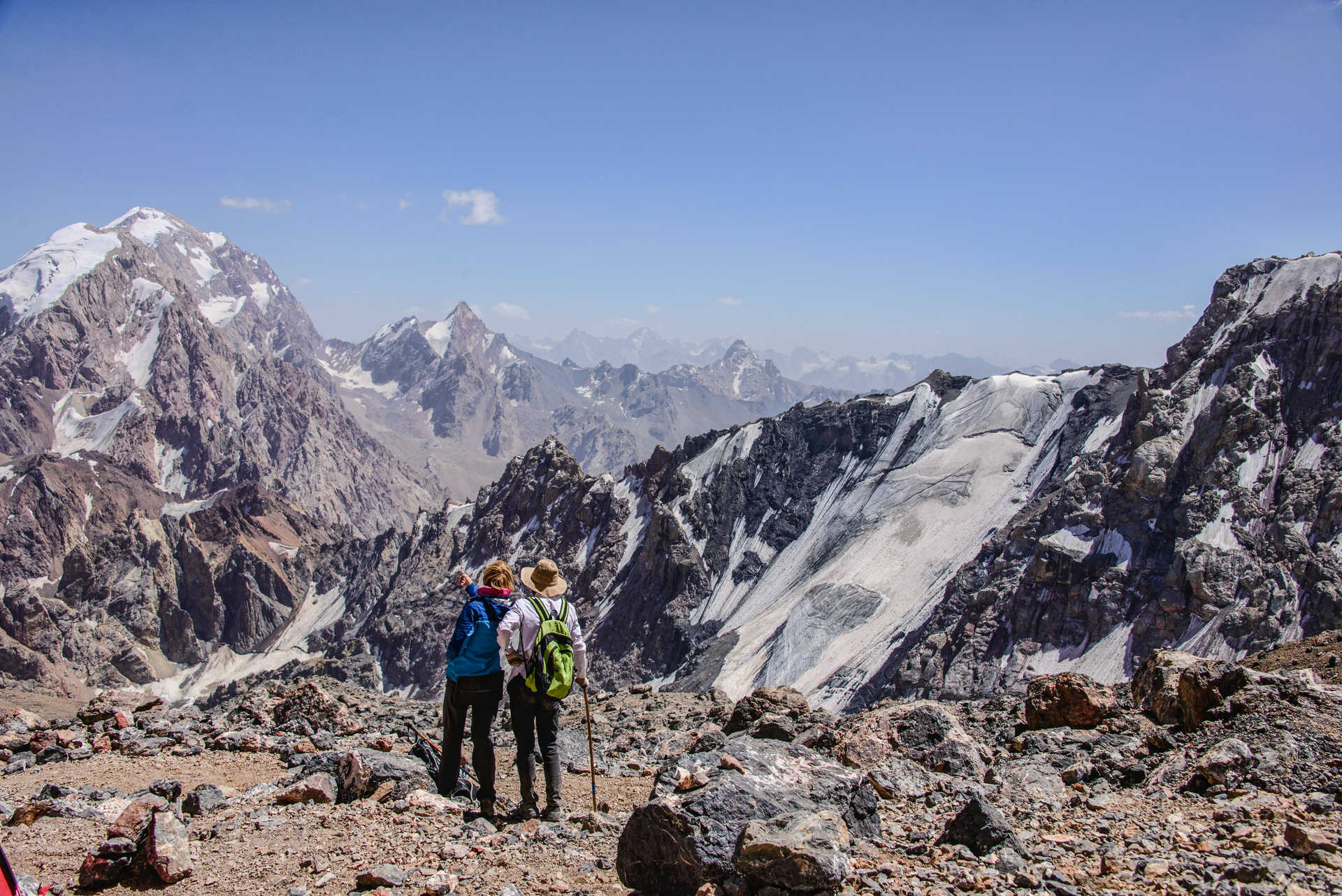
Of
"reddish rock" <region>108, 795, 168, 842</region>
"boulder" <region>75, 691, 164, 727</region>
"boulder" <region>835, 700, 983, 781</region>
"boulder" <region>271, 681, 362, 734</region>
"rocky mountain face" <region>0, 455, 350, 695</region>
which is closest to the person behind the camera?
"reddish rock" <region>108, 795, 168, 842</region>

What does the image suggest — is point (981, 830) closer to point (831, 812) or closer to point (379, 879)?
point (831, 812)

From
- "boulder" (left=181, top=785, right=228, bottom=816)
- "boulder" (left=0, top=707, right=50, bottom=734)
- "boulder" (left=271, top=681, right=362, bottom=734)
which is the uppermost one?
"boulder" (left=181, top=785, right=228, bottom=816)

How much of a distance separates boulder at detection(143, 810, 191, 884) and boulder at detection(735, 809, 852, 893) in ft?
18.1

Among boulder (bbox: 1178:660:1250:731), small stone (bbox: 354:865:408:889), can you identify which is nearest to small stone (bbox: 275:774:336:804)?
small stone (bbox: 354:865:408:889)

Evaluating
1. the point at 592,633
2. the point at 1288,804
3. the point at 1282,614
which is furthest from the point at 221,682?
the point at 1288,804

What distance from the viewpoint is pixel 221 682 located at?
133 meters

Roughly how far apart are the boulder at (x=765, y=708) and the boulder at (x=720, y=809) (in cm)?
671

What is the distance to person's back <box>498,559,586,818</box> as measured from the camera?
32.8ft

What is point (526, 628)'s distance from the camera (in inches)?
394

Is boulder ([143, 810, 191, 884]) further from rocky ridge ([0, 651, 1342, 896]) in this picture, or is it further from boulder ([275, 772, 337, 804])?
boulder ([275, 772, 337, 804])

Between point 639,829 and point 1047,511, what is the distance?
209 ft

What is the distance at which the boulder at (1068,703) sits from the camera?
12648 millimetres

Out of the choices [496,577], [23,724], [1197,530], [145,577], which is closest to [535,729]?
[496,577]

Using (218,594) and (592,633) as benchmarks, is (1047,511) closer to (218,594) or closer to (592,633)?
(592,633)
